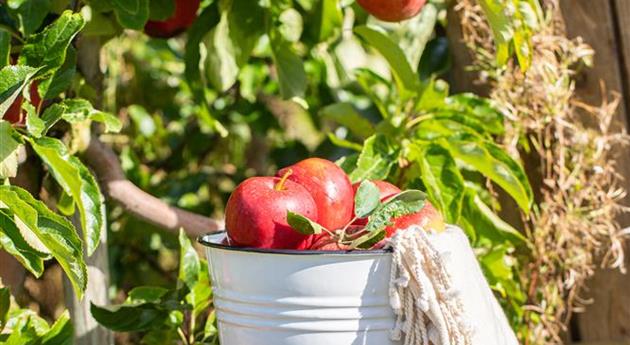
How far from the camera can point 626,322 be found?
188 cm

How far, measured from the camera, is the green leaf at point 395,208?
1.18m

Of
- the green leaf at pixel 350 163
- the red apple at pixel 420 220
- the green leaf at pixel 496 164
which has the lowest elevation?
the green leaf at pixel 350 163

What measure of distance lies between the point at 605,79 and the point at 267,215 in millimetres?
920

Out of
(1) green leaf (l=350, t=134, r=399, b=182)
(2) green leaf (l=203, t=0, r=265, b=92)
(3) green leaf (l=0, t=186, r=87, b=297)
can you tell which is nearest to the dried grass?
(1) green leaf (l=350, t=134, r=399, b=182)

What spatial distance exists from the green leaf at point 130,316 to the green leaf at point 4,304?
11cm

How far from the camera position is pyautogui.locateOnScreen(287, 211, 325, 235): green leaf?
115 cm

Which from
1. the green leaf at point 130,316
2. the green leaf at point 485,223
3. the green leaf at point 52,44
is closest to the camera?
the green leaf at point 52,44

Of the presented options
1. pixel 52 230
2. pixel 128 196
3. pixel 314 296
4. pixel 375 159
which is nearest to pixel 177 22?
pixel 128 196

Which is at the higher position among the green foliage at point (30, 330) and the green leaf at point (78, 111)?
the green leaf at point (78, 111)

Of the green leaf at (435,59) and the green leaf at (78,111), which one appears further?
the green leaf at (435,59)

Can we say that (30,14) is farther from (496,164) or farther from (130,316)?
(496,164)

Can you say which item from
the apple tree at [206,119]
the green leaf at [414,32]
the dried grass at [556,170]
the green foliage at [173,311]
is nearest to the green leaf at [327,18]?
the apple tree at [206,119]

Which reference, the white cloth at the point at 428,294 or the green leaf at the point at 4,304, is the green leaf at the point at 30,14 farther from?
the white cloth at the point at 428,294

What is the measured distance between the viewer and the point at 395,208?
1.20m
